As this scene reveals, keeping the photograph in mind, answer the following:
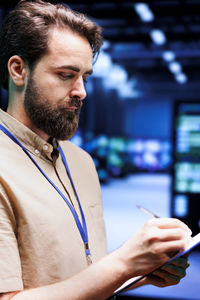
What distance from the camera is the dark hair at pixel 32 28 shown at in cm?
112

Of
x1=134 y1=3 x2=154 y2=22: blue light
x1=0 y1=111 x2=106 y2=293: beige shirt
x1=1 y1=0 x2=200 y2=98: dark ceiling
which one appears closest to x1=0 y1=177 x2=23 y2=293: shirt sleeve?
x1=0 y1=111 x2=106 y2=293: beige shirt

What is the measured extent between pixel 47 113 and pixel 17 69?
0.51 feet

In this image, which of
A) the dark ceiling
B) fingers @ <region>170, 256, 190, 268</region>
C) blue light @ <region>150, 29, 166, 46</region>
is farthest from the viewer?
blue light @ <region>150, 29, 166, 46</region>

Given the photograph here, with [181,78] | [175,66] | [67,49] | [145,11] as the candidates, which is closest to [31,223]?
[67,49]

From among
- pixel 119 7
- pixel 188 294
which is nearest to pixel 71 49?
pixel 188 294

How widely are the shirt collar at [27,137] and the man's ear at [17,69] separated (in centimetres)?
10

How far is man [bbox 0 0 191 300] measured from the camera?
89cm

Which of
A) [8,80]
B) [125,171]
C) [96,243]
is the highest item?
[8,80]

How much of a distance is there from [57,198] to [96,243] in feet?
0.77

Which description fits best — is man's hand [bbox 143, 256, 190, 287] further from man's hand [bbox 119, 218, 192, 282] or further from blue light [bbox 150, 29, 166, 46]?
blue light [bbox 150, 29, 166, 46]

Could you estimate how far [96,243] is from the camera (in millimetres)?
1209

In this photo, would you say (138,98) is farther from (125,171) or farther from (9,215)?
(9,215)

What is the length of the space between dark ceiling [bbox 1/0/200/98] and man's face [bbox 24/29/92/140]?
3.12 metres

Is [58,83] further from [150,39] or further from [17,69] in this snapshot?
[150,39]
